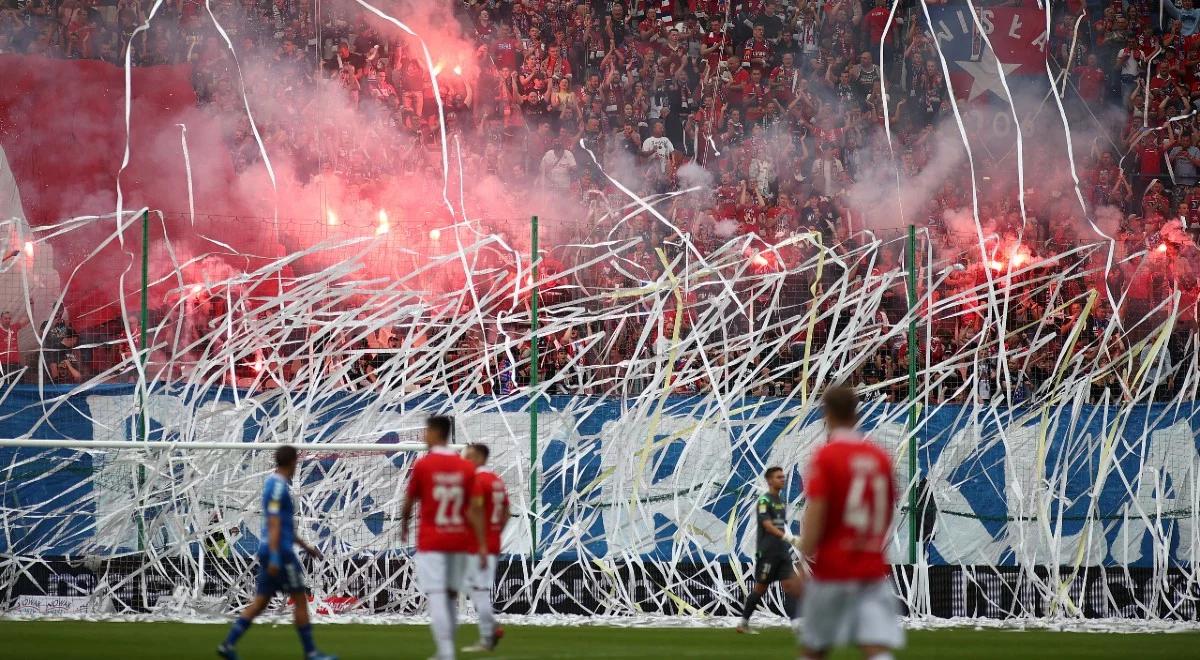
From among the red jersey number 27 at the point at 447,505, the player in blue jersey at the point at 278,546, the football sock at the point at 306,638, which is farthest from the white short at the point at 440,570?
→ the player in blue jersey at the point at 278,546

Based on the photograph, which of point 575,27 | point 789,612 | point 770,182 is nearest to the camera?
point 789,612

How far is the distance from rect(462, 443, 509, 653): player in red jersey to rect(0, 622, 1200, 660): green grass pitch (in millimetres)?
206

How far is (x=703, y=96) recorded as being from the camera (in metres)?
22.1

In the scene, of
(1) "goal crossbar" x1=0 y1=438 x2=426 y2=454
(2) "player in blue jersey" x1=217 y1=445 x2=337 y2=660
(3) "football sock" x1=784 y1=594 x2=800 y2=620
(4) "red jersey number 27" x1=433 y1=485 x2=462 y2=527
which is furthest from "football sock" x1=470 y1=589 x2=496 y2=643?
(3) "football sock" x1=784 y1=594 x2=800 y2=620

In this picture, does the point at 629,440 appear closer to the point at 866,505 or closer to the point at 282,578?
the point at 282,578

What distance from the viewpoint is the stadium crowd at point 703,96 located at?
21047 millimetres

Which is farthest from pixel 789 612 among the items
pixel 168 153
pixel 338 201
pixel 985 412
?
pixel 168 153

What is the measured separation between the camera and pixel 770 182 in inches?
824

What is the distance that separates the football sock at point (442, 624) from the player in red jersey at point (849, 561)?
8.91 ft

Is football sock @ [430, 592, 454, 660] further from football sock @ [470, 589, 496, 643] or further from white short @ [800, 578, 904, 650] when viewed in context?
white short @ [800, 578, 904, 650]

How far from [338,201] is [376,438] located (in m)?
9.04

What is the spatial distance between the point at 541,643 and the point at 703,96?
1266 cm

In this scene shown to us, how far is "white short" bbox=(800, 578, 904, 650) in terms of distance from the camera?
5691 millimetres

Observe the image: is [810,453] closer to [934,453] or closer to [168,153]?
[934,453]
